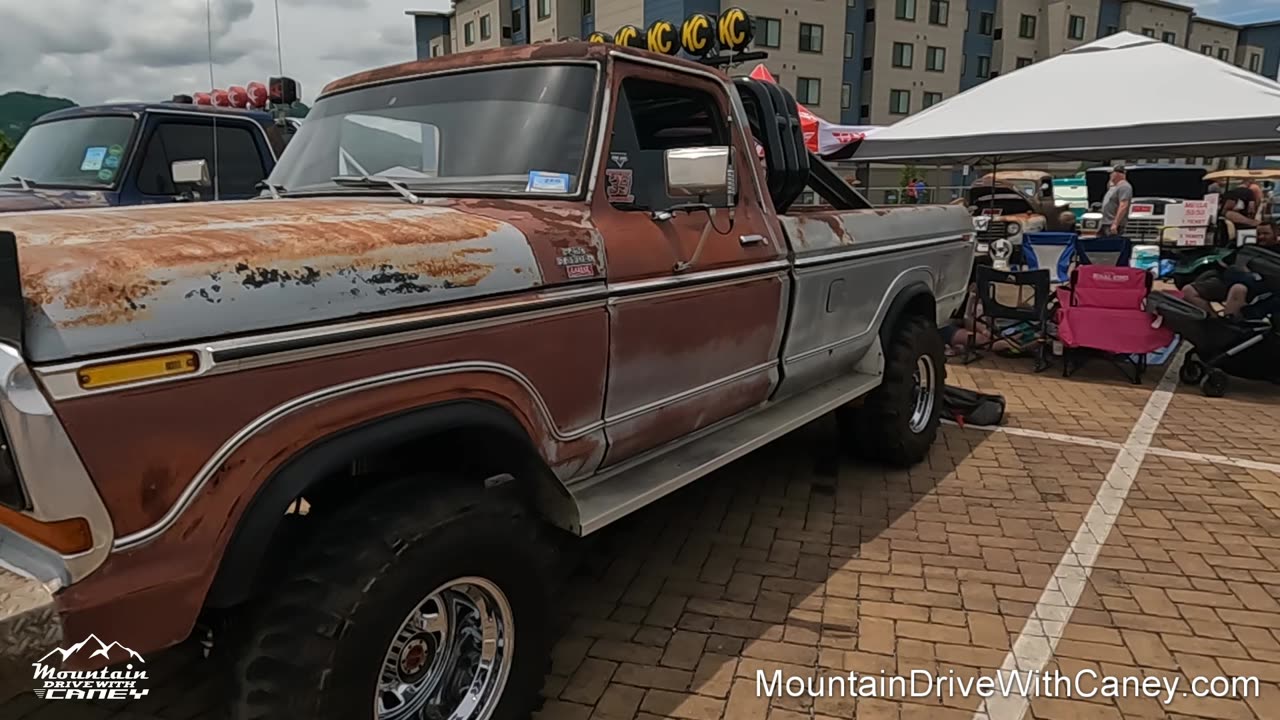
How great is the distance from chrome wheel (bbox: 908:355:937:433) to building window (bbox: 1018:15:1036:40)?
44.3m

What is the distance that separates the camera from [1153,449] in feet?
18.8

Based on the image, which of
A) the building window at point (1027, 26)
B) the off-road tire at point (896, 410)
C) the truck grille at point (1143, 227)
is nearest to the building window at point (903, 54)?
the building window at point (1027, 26)

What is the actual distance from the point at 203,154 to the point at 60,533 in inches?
232

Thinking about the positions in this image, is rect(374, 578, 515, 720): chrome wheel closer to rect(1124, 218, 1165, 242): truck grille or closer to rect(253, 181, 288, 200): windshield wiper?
A: rect(253, 181, 288, 200): windshield wiper

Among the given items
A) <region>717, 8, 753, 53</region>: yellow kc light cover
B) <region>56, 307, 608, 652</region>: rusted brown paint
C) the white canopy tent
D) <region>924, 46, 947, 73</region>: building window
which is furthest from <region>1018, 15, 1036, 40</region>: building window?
<region>56, 307, 608, 652</region>: rusted brown paint

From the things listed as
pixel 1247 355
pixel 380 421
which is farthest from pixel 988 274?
pixel 380 421

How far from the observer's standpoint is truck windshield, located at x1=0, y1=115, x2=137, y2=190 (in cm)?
629

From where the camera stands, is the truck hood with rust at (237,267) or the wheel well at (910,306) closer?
the truck hood with rust at (237,267)

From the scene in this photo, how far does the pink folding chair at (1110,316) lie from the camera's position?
7.44m

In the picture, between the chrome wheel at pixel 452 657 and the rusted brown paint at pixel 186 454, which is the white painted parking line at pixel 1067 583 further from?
the rusted brown paint at pixel 186 454

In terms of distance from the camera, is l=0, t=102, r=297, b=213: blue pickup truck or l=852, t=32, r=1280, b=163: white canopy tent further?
l=852, t=32, r=1280, b=163: white canopy tent

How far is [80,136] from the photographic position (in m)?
6.54

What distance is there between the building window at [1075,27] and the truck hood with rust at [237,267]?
162 ft

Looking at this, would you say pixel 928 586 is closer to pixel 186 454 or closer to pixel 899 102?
pixel 186 454
